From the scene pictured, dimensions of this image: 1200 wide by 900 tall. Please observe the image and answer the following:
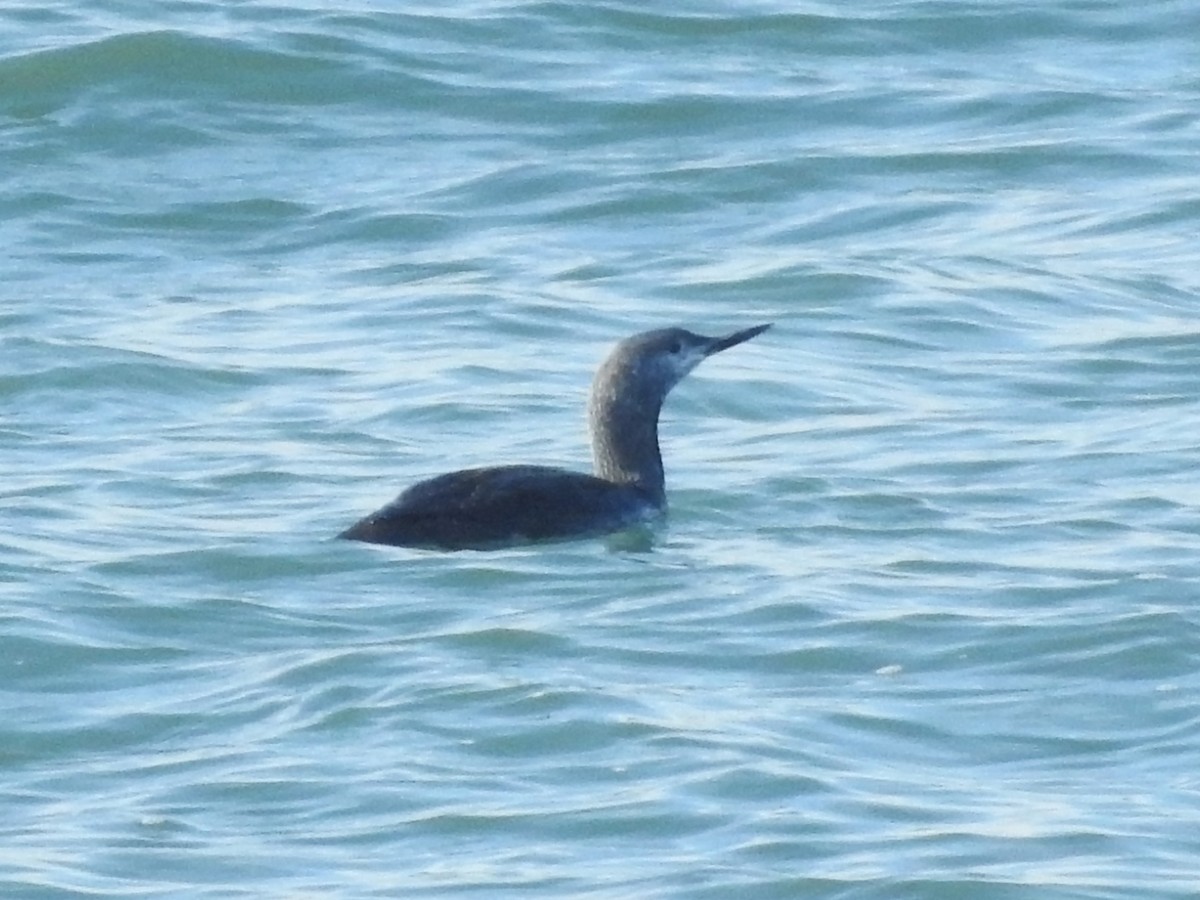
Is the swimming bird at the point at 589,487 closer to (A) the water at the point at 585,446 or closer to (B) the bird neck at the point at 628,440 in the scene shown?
(B) the bird neck at the point at 628,440

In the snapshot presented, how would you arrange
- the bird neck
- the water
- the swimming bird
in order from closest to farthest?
the water, the swimming bird, the bird neck

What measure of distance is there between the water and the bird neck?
0.15m

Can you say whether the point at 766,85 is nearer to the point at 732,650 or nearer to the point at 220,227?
the point at 220,227

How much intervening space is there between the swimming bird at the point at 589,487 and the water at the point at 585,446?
0.12 metres

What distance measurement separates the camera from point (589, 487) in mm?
10219

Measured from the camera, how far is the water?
23.6ft

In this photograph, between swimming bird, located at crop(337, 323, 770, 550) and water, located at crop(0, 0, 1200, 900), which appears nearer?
water, located at crop(0, 0, 1200, 900)

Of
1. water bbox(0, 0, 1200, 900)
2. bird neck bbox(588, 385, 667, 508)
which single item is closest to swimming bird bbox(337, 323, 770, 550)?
bird neck bbox(588, 385, 667, 508)

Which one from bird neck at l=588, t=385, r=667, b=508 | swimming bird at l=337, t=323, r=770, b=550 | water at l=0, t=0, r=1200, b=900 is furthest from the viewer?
bird neck at l=588, t=385, r=667, b=508

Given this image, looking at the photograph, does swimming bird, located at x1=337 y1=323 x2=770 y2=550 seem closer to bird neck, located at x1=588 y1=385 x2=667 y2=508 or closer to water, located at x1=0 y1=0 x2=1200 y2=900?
→ bird neck, located at x1=588 y1=385 x2=667 y2=508

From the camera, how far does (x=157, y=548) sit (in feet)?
32.2

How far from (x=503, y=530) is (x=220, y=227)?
500 cm

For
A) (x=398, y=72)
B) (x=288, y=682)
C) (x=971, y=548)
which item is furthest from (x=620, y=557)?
(x=398, y=72)

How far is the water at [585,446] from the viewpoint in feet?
23.6
